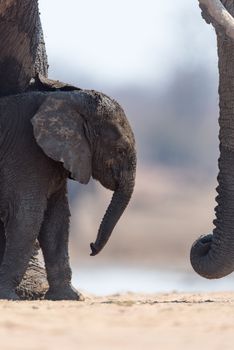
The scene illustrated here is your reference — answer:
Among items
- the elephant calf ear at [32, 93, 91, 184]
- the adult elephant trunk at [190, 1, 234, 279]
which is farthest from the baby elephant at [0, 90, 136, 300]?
the adult elephant trunk at [190, 1, 234, 279]

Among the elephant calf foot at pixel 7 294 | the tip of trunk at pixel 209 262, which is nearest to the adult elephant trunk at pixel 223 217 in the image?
the tip of trunk at pixel 209 262

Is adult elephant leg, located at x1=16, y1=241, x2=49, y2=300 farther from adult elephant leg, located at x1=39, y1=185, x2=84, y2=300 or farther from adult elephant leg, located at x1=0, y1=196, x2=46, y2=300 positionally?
adult elephant leg, located at x1=0, y1=196, x2=46, y2=300

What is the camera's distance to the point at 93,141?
9.12 meters

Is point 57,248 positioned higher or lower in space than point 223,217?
lower

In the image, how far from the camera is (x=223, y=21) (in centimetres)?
855

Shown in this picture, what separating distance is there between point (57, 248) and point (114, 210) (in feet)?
2.13

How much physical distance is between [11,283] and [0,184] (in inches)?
31.7

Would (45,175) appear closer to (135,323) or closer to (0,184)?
(0,184)

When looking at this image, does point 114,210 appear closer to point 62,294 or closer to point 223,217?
point 62,294

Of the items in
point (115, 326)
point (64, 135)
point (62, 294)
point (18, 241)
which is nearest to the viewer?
point (115, 326)

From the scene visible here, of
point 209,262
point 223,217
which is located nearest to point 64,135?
point 223,217

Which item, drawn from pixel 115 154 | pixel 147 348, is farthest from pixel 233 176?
pixel 147 348

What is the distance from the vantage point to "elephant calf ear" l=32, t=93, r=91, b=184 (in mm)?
8844

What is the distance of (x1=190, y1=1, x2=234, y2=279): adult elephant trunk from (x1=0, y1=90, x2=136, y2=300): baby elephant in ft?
2.94
